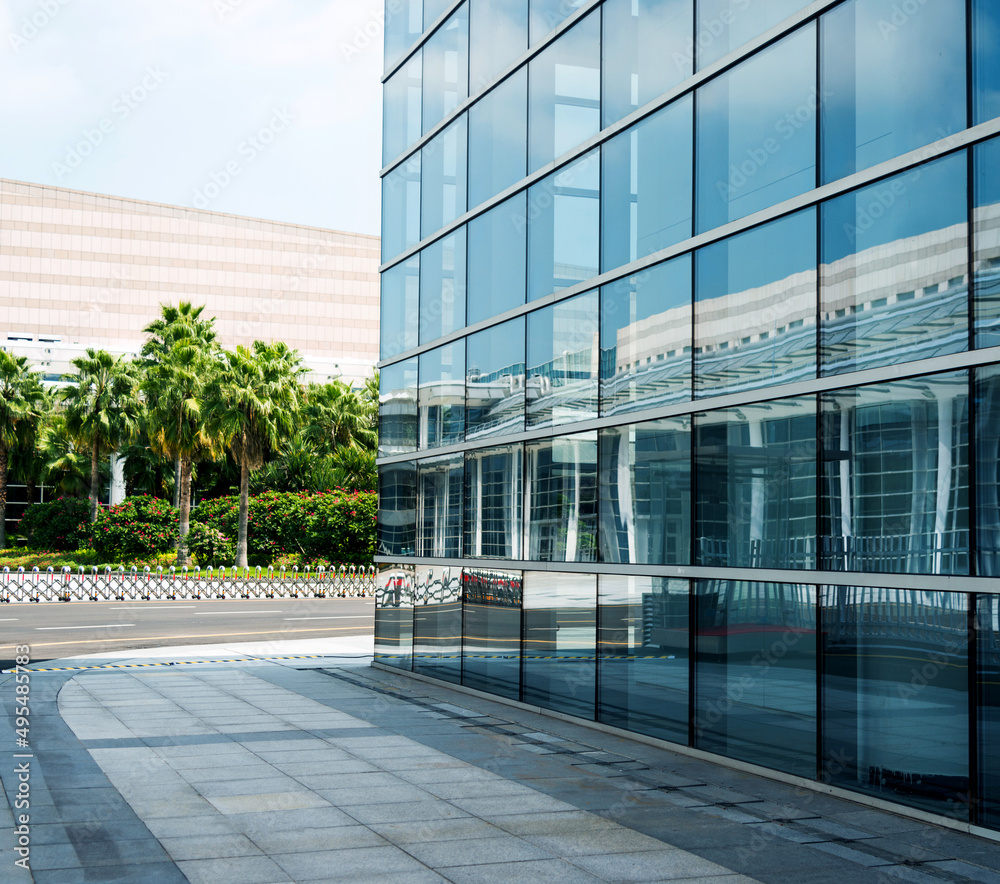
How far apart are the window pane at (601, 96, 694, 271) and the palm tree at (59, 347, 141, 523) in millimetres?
39878

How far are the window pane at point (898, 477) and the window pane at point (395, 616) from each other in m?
10.6

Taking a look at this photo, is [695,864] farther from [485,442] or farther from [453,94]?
[453,94]

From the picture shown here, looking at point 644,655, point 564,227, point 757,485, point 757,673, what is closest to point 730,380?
point 757,485

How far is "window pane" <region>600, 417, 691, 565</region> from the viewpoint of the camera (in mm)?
11789

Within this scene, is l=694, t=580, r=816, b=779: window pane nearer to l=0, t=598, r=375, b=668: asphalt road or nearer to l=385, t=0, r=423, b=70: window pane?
l=385, t=0, r=423, b=70: window pane

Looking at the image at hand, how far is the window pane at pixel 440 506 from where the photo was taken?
56.2 feet

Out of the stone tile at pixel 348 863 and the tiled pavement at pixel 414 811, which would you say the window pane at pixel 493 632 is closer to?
the tiled pavement at pixel 414 811

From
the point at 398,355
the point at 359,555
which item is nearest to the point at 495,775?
the point at 398,355

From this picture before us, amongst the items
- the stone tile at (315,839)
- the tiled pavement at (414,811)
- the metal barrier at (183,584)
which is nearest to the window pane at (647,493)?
the tiled pavement at (414,811)

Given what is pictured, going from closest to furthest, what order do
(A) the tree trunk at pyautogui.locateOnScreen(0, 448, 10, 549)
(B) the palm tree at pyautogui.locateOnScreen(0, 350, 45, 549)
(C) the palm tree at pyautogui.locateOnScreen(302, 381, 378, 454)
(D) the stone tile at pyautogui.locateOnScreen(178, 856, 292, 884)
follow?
1. (D) the stone tile at pyautogui.locateOnScreen(178, 856, 292, 884)
2. (B) the palm tree at pyautogui.locateOnScreen(0, 350, 45, 549)
3. (A) the tree trunk at pyautogui.locateOnScreen(0, 448, 10, 549)
4. (C) the palm tree at pyautogui.locateOnScreen(302, 381, 378, 454)

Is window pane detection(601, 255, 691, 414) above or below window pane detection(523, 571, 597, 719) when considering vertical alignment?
above

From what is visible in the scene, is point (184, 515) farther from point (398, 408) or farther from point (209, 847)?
point (209, 847)

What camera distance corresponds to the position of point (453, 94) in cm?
1788

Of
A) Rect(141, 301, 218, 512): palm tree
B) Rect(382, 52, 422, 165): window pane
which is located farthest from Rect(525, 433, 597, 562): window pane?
Rect(141, 301, 218, 512): palm tree
